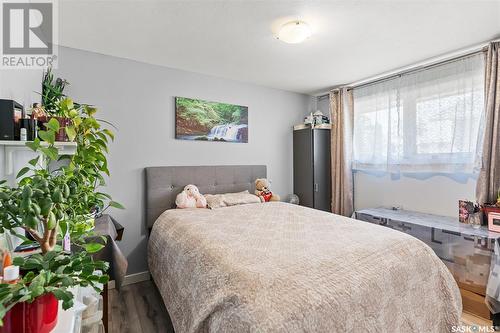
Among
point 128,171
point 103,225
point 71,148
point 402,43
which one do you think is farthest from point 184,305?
point 402,43

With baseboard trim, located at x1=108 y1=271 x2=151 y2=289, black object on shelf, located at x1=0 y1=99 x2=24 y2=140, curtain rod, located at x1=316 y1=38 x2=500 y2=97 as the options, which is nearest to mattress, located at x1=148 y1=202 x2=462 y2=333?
baseboard trim, located at x1=108 y1=271 x2=151 y2=289

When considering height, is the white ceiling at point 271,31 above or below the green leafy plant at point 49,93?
above

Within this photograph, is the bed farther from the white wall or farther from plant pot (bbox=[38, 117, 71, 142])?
→ plant pot (bbox=[38, 117, 71, 142])

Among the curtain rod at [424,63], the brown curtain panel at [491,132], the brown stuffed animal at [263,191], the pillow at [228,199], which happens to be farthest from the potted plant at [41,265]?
the curtain rod at [424,63]

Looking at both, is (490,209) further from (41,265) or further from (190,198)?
(41,265)

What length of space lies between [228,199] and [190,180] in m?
0.53

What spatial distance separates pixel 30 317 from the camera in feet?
2.25

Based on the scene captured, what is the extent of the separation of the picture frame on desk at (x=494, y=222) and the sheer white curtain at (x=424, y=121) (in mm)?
477

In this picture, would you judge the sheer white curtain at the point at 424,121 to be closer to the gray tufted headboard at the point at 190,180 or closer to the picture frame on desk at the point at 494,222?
the picture frame on desk at the point at 494,222

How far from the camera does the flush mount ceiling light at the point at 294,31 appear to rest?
1.98 meters

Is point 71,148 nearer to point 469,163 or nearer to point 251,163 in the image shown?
point 251,163

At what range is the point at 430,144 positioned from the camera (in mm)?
2811

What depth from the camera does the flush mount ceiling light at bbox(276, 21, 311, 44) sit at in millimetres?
1983

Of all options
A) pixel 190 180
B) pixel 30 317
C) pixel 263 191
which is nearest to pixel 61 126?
pixel 30 317
